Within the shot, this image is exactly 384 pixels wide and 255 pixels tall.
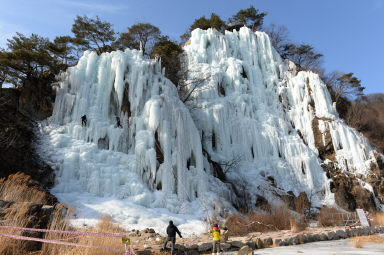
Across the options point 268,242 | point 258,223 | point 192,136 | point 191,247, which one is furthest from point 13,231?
point 192,136

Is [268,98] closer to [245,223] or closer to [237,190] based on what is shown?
[237,190]

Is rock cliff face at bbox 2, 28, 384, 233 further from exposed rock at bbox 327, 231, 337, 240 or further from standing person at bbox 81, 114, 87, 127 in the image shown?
exposed rock at bbox 327, 231, 337, 240

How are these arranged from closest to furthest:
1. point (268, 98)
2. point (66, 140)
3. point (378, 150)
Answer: point (66, 140) < point (378, 150) < point (268, 98)

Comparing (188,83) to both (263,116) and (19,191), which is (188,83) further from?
(19,191)

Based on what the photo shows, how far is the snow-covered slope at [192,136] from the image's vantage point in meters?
Result: 10.4

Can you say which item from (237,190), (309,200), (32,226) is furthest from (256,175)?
(32,226)

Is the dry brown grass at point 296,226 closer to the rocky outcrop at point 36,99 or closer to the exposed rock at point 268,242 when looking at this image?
the exposed rock at point 268,242

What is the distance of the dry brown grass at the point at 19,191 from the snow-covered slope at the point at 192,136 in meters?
1.46

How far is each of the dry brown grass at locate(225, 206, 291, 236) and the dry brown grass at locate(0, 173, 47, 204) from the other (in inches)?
269

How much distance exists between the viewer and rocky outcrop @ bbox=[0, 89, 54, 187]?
376 inches

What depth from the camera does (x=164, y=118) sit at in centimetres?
1258

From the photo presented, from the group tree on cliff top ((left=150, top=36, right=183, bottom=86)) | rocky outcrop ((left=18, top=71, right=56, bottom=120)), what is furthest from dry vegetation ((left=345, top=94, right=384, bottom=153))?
rocky outcrop ((left=18, top=71, right=56, bottom=120))

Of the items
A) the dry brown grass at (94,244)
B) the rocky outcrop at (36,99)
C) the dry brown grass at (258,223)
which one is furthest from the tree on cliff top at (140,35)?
the dry brown grass at (94,244)

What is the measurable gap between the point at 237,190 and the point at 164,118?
6520 millimetres
